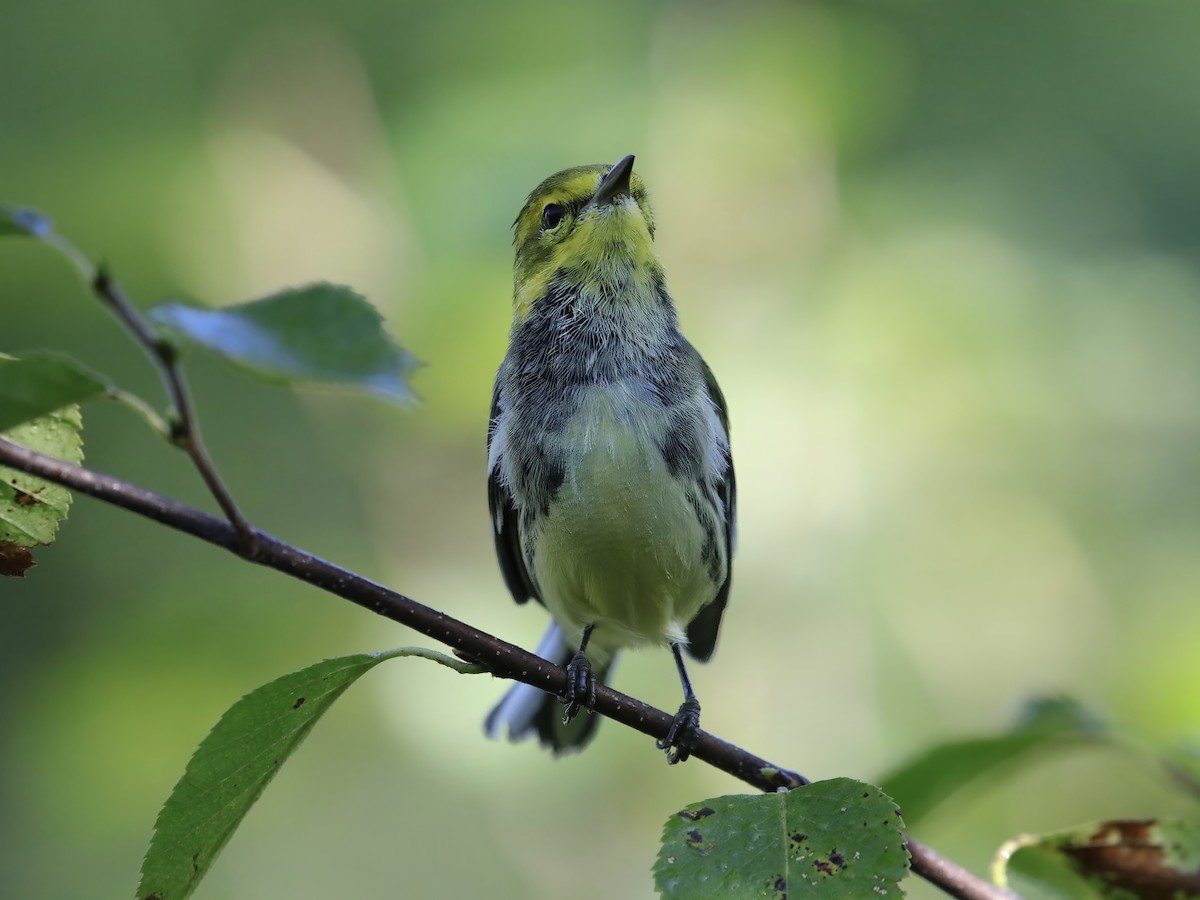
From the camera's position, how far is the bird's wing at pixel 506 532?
3107mm

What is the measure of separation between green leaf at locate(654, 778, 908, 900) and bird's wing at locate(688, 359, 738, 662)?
1566 mm

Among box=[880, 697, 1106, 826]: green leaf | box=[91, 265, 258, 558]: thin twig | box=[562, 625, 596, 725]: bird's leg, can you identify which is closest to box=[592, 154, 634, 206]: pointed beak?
box=[562, 625, 596, 725]: bird's leg

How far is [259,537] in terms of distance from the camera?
1.35 metres

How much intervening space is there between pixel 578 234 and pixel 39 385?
2.06 metres

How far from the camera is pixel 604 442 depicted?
106 inches

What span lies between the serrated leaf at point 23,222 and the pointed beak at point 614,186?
1976 millimetres

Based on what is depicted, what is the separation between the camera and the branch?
1300mm

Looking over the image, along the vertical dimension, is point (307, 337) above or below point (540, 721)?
below

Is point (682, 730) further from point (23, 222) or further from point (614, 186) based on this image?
point (614, 186)


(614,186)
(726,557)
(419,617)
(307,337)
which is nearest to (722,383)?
(726,557)

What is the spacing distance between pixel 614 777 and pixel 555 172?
1699mm

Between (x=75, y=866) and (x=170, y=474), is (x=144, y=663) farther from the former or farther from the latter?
(x=170, y=474)

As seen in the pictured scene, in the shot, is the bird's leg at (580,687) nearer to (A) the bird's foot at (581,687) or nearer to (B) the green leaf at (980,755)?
(A) the bird's foot at (581,687)

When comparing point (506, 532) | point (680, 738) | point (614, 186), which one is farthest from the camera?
point (506, 532)
